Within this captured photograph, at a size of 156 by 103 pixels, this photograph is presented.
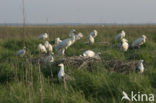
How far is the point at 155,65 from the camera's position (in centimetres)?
827

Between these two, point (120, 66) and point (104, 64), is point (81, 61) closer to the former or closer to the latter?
point (104, 64)

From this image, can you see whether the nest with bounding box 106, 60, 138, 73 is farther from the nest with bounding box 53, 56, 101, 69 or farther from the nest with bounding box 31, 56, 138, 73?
the nest with bounding box 53, 56, 101, 69

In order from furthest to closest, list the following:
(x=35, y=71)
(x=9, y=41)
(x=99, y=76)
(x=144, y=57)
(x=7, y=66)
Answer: (x=9, y=41) < (x=144, y=57) < (x=7, y=66) < (x=35, y=71) < (x=99, y=76)

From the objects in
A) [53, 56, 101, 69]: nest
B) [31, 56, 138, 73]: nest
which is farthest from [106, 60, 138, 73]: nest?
[53, 56, 101, 69]: nest

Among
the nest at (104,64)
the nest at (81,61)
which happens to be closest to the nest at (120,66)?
the nest at (104,64)

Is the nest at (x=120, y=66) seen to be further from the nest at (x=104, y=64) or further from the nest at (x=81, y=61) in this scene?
the nest at (x=81, y=61)

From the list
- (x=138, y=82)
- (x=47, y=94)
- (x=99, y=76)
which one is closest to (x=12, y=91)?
(x=47, y=94)

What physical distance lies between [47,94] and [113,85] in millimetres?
1065

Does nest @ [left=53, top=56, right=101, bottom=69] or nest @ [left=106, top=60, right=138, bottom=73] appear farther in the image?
A: nest @ [left=53, top=56, right=101, bottom=69]

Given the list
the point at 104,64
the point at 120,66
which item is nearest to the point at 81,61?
the point at 104,64

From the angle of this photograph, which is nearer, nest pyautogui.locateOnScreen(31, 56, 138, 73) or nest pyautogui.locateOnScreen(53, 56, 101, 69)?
nest pyautogui.locateOnScreen(31, 56, 138, 73)

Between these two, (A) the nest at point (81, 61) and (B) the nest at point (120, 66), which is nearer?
(B) the nest at point (120, 66)

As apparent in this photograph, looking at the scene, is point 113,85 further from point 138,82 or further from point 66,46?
point 66,46

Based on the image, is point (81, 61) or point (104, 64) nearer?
point (104, 64)
